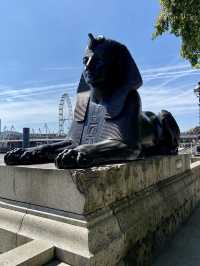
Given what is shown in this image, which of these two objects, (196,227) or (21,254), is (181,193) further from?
(21,254)

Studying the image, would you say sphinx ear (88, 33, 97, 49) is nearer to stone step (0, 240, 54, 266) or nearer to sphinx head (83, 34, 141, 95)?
sphinx head (83, 34, 141, 95)

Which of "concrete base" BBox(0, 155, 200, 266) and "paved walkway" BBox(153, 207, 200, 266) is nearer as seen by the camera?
"concrete base" BBox(0, 155, 200, 266)

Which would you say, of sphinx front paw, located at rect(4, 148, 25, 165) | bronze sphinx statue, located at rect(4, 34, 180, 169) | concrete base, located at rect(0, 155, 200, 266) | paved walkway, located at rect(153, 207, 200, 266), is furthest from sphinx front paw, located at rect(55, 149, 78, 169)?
paved walkway, located at rect(153, 207, 200, 266)

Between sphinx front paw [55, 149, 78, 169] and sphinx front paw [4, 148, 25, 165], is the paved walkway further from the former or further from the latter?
sphinx front paw [4, 148, 25, 165]

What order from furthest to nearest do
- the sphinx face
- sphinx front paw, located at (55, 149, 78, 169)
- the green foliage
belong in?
the green foliage < the sphinx face < sphinx front paw, located at (55, 149, 78, 169)

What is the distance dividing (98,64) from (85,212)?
188 centimetres

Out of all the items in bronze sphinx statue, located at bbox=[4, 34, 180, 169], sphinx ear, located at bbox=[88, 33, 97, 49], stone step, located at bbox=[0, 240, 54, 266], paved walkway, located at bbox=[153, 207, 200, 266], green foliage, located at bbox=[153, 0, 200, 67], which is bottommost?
paved walkway, located at bbox=[153, 207, 200, 266]

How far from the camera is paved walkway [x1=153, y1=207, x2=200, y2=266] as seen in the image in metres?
2.93

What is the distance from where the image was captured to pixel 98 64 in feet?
11.0

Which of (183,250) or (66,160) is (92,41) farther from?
(183,250)

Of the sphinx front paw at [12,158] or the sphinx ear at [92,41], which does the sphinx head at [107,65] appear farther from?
the sphinx front paw at [12,158]

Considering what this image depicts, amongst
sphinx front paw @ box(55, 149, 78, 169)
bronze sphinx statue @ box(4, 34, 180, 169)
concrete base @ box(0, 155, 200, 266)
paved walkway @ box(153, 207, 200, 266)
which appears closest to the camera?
concrete base @ box(0, 155, 200, 266)

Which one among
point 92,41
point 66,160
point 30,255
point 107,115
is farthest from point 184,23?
point 30,255

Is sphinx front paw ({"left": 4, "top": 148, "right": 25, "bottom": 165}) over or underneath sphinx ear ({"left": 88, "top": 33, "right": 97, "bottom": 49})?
underneath
